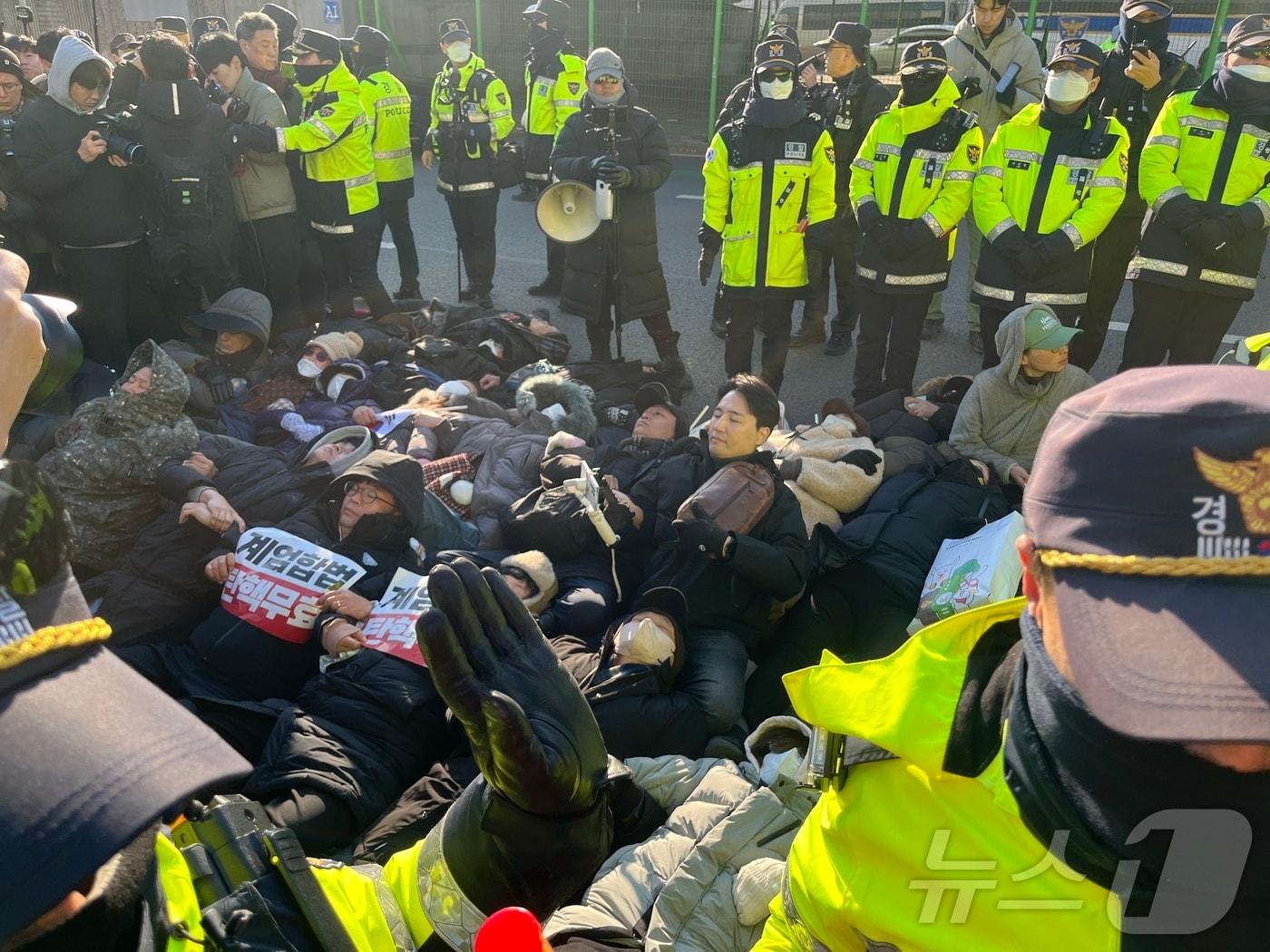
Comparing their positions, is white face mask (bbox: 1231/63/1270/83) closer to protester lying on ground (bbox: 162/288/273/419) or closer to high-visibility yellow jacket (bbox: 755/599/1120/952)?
high-visibility yellow jacket (bbox: 755/599/1120/952)

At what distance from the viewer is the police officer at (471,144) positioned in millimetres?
7770

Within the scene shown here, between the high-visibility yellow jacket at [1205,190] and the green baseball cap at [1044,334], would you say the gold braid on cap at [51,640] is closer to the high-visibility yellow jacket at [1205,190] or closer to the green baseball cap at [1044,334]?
the green baseball cap at [1044,334]

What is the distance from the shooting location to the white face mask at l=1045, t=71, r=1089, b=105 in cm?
518

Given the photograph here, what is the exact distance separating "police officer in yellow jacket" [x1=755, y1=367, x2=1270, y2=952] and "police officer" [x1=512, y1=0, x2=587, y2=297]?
7285 millimetres

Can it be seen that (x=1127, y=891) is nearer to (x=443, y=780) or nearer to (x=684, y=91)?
(x=443, y=780)

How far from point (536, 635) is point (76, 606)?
89cm

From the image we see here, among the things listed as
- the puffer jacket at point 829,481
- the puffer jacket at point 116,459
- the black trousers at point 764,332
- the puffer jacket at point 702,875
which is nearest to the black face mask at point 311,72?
the puffer jacket at point 116,459

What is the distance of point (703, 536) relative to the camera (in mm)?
3926

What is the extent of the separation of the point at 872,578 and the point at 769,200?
105 inches

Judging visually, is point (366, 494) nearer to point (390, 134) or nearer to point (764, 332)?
point (764, 332)

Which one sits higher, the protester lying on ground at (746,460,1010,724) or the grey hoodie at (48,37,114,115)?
the grey hoodie at (48,37,114,115)

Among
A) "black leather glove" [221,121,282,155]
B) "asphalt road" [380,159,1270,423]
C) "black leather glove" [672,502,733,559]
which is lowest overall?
"asphalt road" [380,159,1270,423]

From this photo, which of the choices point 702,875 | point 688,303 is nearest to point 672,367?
point 688,303

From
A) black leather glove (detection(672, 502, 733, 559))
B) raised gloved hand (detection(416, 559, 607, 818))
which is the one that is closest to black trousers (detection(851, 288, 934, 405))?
black leather glove (detection(672, 502, 733, 559))
